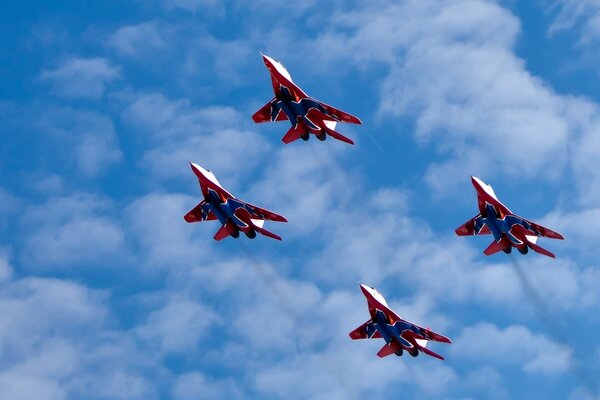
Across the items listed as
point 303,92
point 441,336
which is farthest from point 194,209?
point 441,336

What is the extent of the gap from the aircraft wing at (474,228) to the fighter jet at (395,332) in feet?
37.5

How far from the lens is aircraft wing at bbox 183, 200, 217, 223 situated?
146m

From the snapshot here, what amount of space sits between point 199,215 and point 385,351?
24.6 m

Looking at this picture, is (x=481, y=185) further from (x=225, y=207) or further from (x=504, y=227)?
(x=225, y=207)

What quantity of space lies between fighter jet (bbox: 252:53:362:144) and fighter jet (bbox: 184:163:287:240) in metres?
8.48

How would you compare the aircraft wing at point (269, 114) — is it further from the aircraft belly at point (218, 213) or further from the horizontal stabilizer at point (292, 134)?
the aircraft belly at point (218, 213)

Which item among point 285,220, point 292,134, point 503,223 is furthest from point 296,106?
A: point 503,223

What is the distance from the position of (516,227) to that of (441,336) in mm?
13979

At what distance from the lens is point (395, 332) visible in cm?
14688

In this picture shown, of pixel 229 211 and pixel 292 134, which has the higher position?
pixel 292 134

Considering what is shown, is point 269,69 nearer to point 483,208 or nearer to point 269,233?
point 269,233

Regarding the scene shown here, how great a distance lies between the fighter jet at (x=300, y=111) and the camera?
142613mm

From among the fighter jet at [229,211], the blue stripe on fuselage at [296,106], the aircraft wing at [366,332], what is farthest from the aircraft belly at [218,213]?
the aircraft wing at [366,332]

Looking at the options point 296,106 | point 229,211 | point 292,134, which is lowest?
point 229,211
